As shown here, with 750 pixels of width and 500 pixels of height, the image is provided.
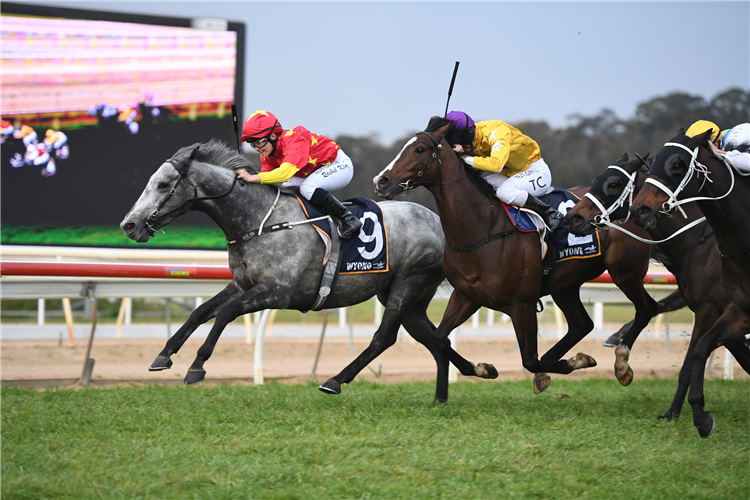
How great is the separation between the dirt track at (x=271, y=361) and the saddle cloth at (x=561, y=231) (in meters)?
1.89

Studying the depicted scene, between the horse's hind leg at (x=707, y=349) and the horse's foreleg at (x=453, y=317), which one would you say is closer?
the horse's hind leg at (x=707, y=349)

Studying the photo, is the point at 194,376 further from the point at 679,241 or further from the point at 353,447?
the point at 679,241

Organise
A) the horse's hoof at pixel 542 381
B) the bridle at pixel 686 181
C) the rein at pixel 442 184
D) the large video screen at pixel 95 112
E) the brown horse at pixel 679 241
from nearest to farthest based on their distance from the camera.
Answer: the bridle at pixel 686 181 → the brown horse at pixel 679 241 → the rein at pixel 442 184 → the horse's hoof at pixel 542 381 → the large video screen at pixel 95 112

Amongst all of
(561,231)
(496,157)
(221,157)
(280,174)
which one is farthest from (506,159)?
(221,157)

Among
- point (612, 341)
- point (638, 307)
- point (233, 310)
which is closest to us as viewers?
point (233, 310)

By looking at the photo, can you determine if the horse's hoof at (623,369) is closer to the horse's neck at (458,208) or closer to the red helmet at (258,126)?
the horse's neck at (458,208)

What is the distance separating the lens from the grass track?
3.11 metres

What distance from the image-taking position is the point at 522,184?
16.3 feet

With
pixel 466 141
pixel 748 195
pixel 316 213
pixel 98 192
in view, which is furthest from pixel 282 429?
pixel 98 192

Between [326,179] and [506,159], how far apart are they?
3.77 feet

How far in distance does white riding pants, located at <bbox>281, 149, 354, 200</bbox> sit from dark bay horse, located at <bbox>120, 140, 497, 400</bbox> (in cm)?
11

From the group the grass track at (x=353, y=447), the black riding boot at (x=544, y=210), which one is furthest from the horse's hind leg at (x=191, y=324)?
the black riding boot at (x=544, y=210)

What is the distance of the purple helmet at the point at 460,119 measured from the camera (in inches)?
193

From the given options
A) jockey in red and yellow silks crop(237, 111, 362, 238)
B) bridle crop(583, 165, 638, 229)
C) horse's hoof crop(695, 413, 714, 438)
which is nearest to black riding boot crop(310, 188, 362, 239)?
Result: jockey in red and yellow silks crop(237, 111, 362, 238)
